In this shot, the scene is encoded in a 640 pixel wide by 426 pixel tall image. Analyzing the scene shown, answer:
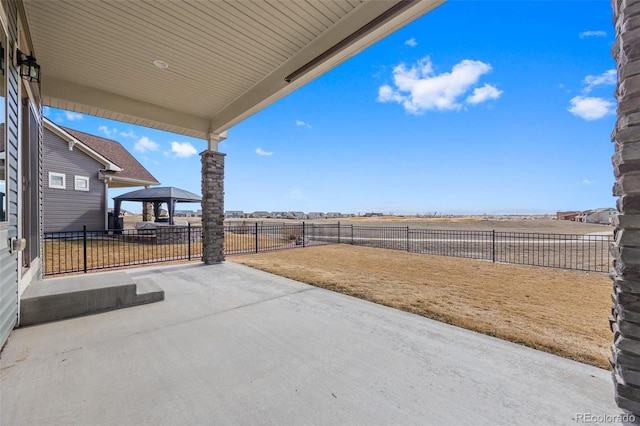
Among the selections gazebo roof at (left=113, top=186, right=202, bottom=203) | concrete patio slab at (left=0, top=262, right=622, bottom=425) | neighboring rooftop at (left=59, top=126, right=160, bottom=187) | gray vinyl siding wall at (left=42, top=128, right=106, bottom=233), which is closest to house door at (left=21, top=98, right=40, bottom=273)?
concrete patio slab at (left=0, top=262, right=622, bottom=425)

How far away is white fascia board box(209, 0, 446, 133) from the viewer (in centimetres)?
288

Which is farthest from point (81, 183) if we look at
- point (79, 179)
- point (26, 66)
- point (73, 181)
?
point (26, 66)

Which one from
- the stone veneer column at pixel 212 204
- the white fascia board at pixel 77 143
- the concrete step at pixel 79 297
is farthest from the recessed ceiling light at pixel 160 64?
the white fascia board at pixel 77 143

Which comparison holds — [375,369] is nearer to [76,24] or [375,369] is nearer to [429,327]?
[429,327]

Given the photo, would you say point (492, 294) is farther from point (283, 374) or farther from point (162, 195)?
point (162, 195)

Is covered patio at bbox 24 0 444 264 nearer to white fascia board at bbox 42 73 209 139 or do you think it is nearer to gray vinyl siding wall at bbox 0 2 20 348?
white fascia board at bbox 42 73 209 139

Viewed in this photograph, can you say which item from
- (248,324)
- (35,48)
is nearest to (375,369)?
(248,324)

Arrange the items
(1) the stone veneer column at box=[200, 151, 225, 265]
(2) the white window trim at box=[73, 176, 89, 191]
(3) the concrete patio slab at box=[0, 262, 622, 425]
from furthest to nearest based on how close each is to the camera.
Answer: (2) the white window trim at box=[73, 176, 89, 191]
(1) the stone veneer column at box=[200, 151, 225, 265]
(3) the concrete patio slab at box=[0, 262, 622, 425]

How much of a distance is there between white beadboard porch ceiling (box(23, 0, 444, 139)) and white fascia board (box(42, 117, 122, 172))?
321 inches

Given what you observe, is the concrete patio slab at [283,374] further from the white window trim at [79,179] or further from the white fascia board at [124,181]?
the white fascia board at [124,181]

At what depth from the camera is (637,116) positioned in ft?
4.88

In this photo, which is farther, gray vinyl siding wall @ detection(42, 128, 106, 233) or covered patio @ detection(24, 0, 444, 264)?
gray vinyl siding wall @ detection(42, 128, 106, 233)

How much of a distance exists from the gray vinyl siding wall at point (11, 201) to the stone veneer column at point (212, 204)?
3.68m

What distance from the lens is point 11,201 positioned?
267 cm
